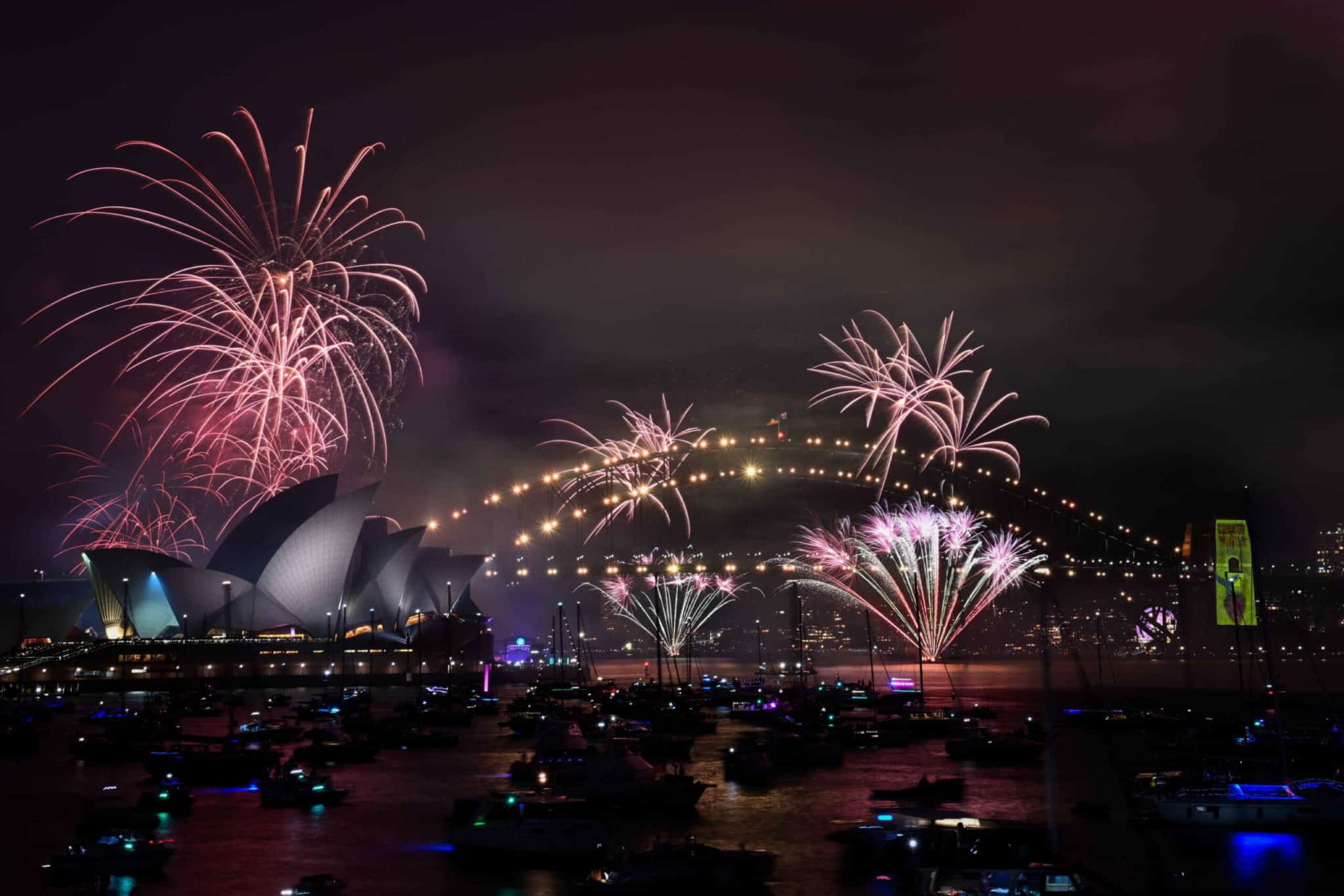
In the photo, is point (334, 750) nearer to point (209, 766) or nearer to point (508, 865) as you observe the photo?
point (209, 766)

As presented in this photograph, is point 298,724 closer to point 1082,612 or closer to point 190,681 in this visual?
point 190,681

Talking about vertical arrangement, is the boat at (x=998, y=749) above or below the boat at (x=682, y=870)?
below

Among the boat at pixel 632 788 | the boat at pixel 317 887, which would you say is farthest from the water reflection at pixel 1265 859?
the boat at pixel 317 887

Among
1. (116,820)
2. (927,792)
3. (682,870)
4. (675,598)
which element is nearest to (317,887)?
(682,870)

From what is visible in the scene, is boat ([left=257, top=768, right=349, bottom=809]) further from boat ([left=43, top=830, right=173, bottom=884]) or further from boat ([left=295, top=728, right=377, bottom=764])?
boat ([left=295, top=728, right=377, bottom=764])

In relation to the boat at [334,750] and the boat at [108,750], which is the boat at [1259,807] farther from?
the boat at [108,750]

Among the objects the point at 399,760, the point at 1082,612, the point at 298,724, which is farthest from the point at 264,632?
the point at 1082,612
